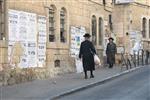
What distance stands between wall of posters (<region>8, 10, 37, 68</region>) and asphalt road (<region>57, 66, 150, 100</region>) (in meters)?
2.98

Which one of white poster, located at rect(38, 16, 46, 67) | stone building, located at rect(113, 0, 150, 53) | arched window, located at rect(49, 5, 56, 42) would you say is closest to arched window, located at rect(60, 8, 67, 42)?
arched window, located at rect(49, 5, 56, 42)

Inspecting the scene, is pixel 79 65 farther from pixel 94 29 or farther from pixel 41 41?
pixel 94 29

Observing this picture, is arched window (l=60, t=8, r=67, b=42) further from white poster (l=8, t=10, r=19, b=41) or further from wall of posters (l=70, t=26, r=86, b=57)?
white poster (l=8, t=10, r=19, b=41)

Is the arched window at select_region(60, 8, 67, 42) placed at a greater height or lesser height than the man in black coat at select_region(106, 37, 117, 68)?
greater

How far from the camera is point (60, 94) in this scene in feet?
51.2

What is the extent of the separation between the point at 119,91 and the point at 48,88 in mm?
2386

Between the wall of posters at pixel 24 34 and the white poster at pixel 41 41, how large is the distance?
0.44 m

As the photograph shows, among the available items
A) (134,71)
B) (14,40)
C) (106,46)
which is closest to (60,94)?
(14,40)

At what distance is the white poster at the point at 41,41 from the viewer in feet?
68.2

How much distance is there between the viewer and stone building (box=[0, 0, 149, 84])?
18.4 metres

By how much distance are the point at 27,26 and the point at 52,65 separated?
2976 millimetres

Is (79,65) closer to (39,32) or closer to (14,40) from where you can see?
(39,32)

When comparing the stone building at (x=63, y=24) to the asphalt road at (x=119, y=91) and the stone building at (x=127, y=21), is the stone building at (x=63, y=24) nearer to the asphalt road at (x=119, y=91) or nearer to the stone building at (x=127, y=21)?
the stone building at (x=127, y=21)

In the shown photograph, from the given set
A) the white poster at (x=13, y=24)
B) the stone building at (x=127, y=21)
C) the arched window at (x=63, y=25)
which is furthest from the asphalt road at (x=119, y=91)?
the stone building at (x=127, y=21)
